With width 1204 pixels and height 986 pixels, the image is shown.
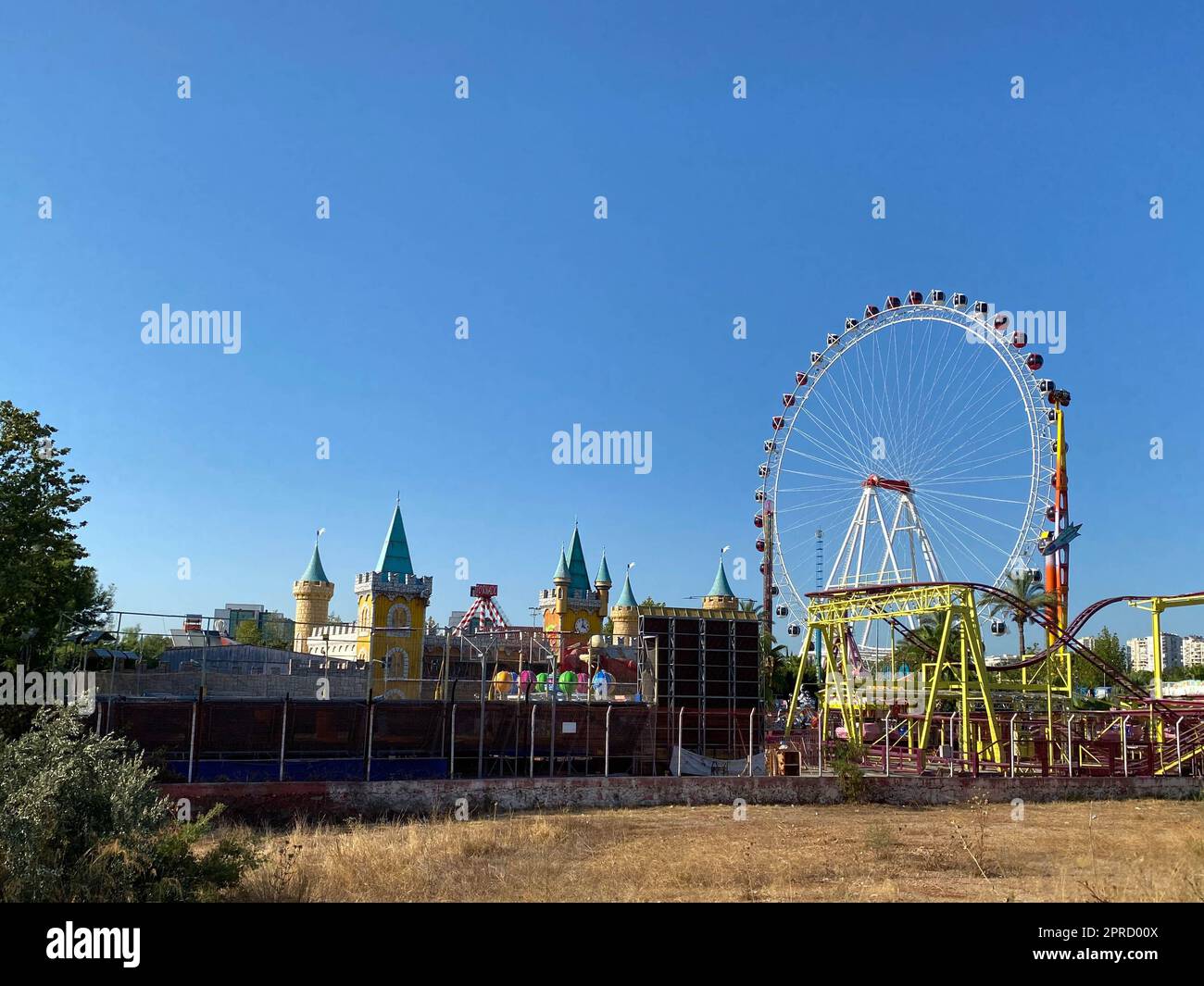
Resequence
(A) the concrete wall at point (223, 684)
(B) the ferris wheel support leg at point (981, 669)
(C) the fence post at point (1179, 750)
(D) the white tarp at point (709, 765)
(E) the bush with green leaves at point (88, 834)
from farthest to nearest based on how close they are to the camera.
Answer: (D) the white tarp at point (709, 765), (C) the fence post at point (1179, 750), (B) the ferris wheel support leg at point (981, 669), (A) the concrete wall at point (223, 684), (E) the bush with green leaves at point (88, 834)

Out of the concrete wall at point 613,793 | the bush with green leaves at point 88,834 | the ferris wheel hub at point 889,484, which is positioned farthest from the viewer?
the ferris wheel hub at point 889,484

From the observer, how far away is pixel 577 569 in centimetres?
8044

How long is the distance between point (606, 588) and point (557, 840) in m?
71.9

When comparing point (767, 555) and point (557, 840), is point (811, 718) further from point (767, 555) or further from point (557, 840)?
point (557, 840)

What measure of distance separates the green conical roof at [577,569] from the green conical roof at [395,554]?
15833mm

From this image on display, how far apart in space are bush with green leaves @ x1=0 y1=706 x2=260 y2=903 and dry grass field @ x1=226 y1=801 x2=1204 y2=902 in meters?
0.97

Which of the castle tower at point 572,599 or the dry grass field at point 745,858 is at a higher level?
the castle tower at point 572,599

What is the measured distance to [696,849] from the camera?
1831cm

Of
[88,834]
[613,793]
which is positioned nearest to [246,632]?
[613,793]

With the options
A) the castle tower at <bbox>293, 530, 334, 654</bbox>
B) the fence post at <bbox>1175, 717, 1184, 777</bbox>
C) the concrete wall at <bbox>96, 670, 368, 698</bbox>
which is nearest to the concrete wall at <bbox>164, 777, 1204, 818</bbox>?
the fence post at <bbox>1175, 717, 1184, 777</bbox>

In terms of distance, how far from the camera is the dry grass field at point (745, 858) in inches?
542

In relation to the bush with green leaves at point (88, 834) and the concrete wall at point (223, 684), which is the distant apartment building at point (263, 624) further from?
the bush with green leaves at point (88, 834)

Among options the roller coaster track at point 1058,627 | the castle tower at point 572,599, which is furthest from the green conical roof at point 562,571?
the roller coaster track at point 1058,627

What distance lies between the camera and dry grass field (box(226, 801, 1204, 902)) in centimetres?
1377
